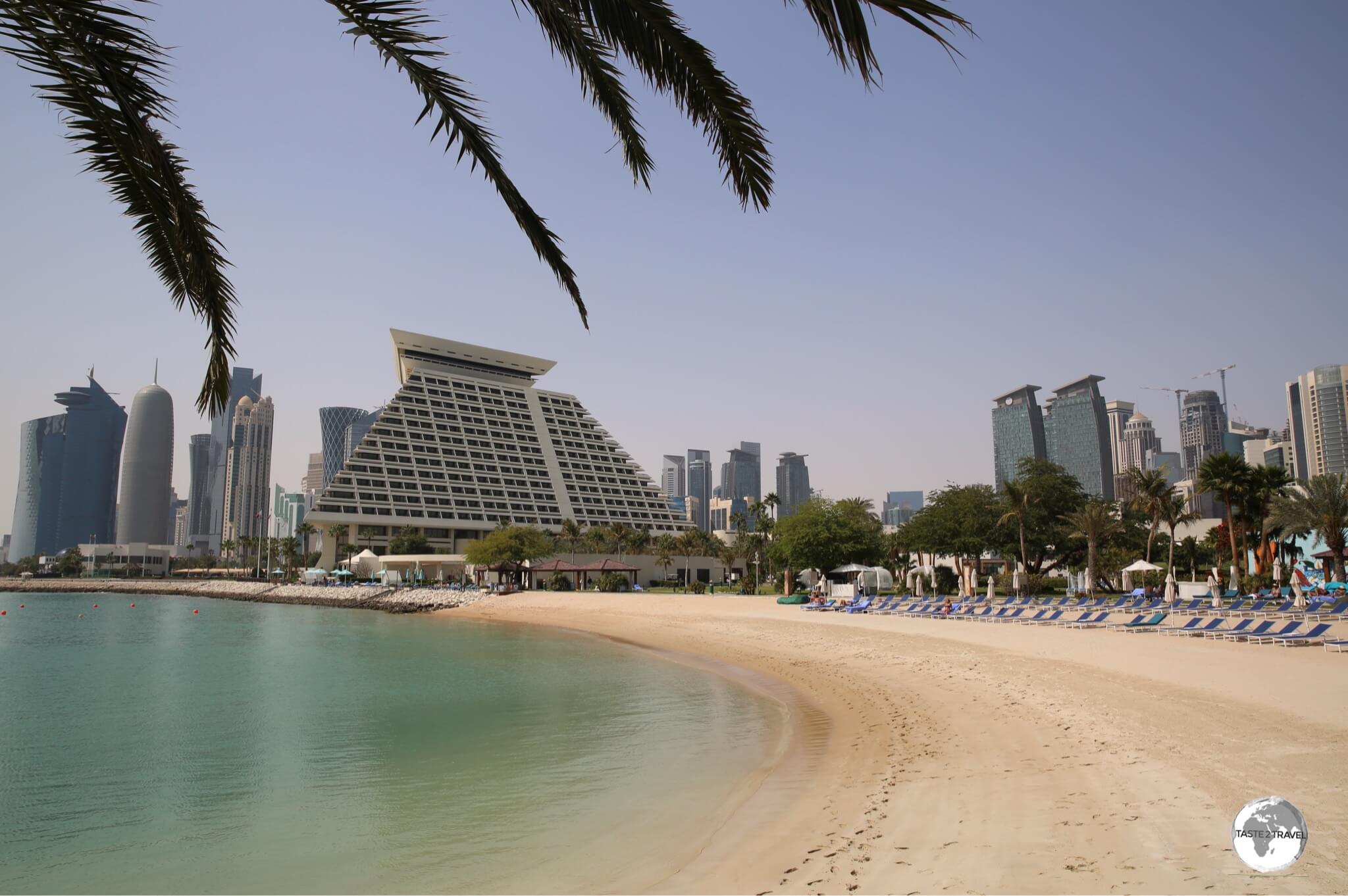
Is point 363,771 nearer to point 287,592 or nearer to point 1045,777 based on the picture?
point 1045,777

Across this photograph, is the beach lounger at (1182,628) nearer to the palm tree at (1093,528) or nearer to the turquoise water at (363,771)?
the turquoise water at (363,771)

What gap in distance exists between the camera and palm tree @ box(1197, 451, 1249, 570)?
34594mm

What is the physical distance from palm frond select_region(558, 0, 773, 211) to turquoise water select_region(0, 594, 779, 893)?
6004 millimetres

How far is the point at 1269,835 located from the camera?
5176mm

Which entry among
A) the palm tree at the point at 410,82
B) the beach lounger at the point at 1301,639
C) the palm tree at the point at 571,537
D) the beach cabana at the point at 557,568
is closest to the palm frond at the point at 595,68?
the palm tree at the point at 410,82

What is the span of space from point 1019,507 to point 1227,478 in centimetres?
851

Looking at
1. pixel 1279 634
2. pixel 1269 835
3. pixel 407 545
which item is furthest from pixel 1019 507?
pixel 407 545

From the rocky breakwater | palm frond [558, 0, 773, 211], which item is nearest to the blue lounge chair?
palm frond [558, 0, 773, 211]

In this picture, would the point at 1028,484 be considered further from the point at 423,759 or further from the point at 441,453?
the point at 441,453

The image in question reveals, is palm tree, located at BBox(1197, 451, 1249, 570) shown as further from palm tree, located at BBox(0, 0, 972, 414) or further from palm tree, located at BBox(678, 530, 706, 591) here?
palm tree, located at BBox(678, 530, 706, 591)

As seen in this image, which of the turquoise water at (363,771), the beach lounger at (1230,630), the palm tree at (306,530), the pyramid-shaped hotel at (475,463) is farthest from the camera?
the pyramid-shaped hotel at (475,463)

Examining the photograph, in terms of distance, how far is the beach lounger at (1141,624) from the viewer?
20.4 m

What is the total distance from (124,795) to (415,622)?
36094mm

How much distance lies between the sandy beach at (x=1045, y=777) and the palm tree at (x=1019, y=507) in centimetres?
2204
